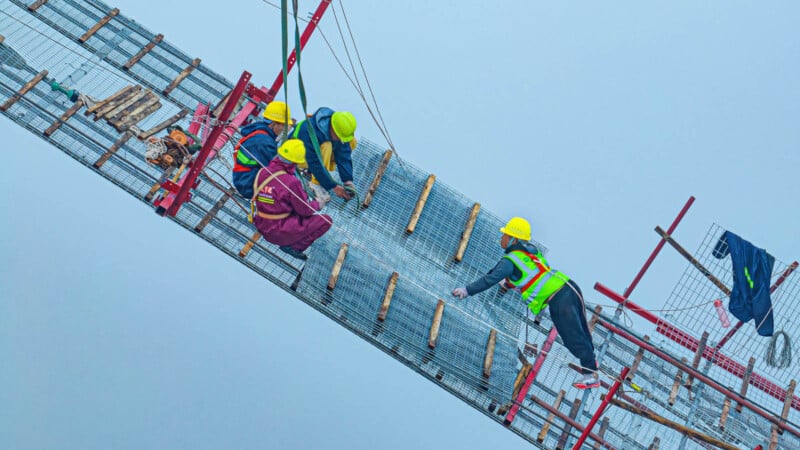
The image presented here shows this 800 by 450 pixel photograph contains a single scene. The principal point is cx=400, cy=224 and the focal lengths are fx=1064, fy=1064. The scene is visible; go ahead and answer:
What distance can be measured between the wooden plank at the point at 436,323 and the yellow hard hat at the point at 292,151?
2.66 m

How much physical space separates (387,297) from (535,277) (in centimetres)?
192

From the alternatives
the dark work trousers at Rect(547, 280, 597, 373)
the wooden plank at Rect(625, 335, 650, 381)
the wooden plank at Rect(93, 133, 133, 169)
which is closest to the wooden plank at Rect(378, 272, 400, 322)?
the dark work trousers at Rect(547, 280, 597, 373)

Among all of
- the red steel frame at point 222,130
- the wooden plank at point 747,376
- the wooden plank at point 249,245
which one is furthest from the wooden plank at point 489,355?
the red steel frame at point 222,130

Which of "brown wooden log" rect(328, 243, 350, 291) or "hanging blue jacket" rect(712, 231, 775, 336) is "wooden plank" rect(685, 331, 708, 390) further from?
"brown wooden log" rect(328, 243, 350, 291)

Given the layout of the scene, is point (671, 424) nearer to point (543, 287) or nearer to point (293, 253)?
point (543, 287)

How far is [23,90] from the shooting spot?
14.7 metres

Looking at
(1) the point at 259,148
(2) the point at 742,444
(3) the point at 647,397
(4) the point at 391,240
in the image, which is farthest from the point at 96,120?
(2) the point at 742,444

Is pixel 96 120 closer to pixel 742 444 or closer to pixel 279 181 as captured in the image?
pixel 279 181

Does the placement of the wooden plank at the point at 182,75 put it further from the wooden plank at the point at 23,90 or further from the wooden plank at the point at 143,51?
the wooden plank at the point at 23,90

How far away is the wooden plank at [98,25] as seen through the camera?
15748 mm

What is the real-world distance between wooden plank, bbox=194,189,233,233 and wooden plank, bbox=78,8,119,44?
11.9ft

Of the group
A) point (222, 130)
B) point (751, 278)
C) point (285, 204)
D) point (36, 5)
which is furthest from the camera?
point (36, 5)

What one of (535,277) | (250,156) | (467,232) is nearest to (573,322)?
(535,277)

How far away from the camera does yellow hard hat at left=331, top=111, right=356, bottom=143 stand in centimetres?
1365
